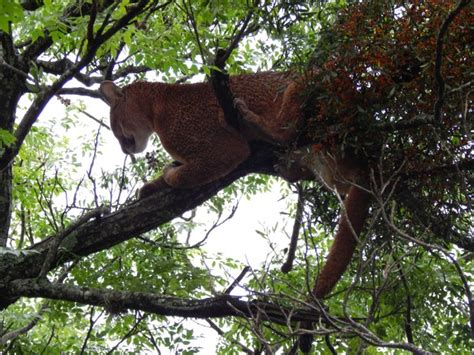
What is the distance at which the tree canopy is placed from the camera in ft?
12.0

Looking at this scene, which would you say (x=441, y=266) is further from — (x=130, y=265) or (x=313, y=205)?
(x=130, y=265)

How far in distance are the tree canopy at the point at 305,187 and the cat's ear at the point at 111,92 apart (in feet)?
0.44

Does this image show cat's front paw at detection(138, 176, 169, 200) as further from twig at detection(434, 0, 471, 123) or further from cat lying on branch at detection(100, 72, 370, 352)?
twig at detection(434, 0, 471, 123)

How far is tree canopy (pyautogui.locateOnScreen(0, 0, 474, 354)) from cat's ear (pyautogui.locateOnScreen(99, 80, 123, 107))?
0.44 ft

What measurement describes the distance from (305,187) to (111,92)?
8.20ft

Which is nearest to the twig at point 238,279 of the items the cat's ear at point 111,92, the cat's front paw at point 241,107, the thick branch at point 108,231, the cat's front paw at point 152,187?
the thick branch at point 108,231

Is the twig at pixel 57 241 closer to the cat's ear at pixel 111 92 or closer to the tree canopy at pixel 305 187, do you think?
the tree canopy at pixel 305 187

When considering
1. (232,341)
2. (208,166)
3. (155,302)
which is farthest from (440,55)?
→ (208,166)

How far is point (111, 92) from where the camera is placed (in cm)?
687

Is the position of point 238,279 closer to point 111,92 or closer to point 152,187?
point 152,187

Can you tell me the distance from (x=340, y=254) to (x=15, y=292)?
96.3 inches

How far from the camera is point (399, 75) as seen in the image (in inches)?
154

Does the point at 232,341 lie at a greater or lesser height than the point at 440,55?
lesser

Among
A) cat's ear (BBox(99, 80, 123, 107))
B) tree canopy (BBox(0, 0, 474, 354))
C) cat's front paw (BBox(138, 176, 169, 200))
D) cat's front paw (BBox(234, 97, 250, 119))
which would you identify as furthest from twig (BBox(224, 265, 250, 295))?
cat's ear (BBox(99, 80, 123, 107))
